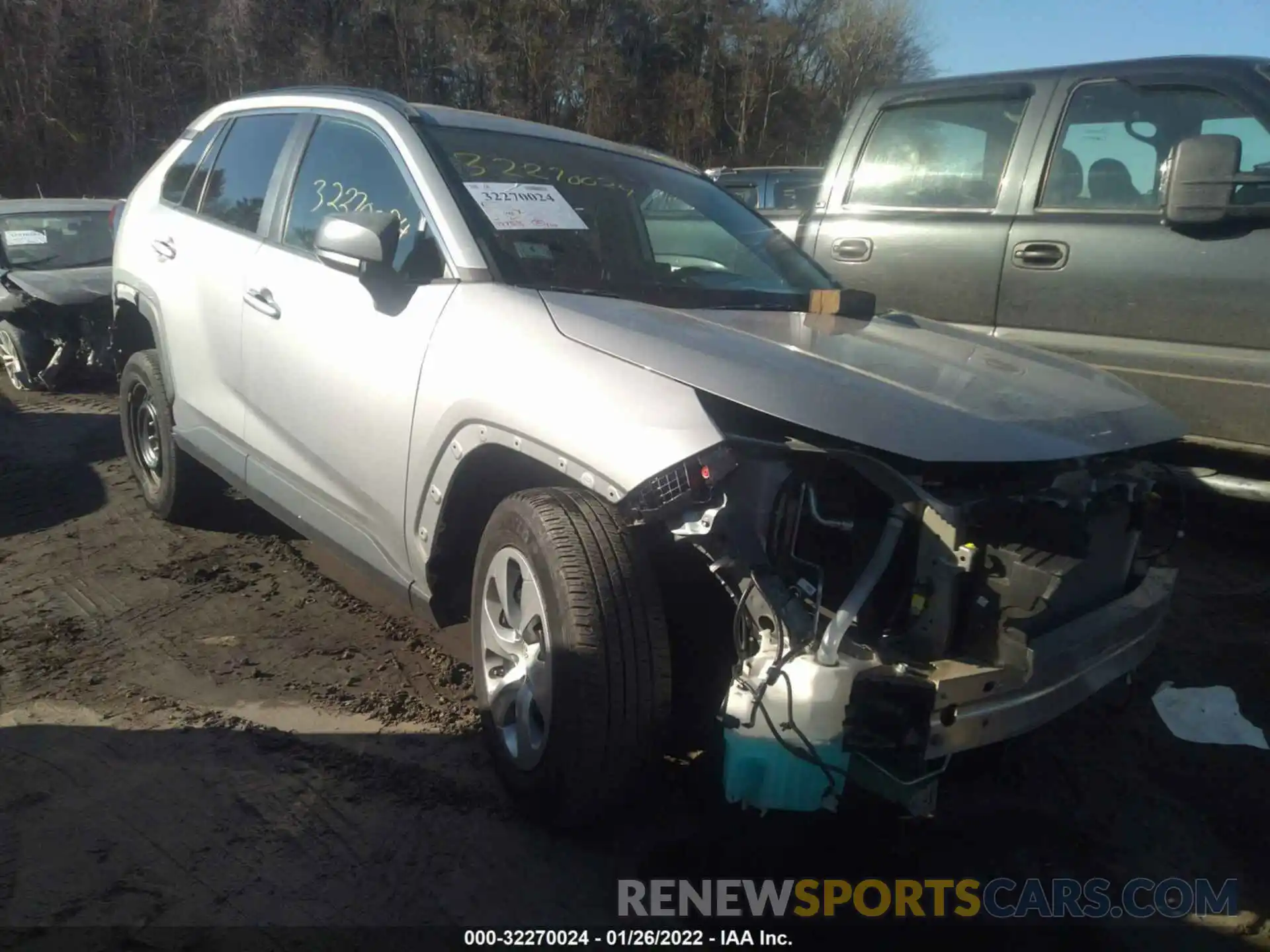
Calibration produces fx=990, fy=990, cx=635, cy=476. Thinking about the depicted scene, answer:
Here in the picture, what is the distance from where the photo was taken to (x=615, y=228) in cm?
338

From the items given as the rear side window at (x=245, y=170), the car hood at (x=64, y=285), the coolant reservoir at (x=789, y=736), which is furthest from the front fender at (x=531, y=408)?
the car hood at (x=64, y=285)

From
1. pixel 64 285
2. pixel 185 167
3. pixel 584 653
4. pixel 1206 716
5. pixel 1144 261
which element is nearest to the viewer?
pixel 584 653

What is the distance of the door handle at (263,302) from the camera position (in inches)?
136

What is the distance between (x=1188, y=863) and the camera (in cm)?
265

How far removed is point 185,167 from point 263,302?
5.21 ft

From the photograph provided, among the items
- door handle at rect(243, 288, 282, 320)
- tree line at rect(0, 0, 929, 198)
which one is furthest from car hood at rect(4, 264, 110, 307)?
tree line at rect(0, 0, 929, 198)

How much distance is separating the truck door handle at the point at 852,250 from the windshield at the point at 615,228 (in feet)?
4.31

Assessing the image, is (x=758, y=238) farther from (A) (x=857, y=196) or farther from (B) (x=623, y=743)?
(B) (x=623, y=743)

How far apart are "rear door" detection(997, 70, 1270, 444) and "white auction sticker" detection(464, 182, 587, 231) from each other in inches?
95.1

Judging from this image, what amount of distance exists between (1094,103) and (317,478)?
3.82m

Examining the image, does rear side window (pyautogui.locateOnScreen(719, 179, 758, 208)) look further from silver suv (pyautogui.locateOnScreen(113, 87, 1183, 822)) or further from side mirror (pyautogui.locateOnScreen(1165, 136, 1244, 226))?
silver suv (pyautogui.locateOnScreen(113, 87, 1183, 822))

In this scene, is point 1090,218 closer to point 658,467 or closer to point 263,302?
point 658,467

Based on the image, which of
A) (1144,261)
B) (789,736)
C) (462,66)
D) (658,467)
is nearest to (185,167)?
(658,467)

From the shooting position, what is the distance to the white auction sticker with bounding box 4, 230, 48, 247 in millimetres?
8336
